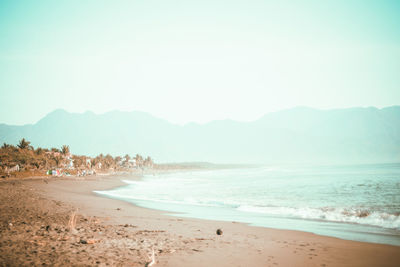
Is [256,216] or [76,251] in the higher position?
[76,251]

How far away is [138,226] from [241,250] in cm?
543

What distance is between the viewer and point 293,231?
1165 cm

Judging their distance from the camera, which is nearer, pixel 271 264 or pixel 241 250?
pixel 271 264

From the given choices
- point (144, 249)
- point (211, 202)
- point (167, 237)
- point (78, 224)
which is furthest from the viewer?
point (211, 202)

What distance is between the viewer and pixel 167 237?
31.9 feet

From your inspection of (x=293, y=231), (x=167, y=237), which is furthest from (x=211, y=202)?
(x=167, y=237)

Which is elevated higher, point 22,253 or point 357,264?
point 22,253

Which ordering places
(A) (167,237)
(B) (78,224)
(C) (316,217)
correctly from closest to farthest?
(A) (167,237)
(B) (78,224)
(C) (316,217)

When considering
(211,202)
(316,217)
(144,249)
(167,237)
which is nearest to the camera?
(144,249)

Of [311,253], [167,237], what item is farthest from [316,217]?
[167,237]

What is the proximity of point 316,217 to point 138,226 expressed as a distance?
10.7m

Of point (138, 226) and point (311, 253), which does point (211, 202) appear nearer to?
point (138, 226)

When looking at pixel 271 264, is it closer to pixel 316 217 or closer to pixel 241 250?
pixel 241 250

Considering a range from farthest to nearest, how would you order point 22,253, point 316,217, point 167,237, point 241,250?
point 316,217, point 167,237, point 241,250, point 22,253
